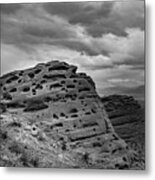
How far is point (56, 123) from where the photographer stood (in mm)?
3449

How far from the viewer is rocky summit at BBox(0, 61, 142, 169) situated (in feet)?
11.1

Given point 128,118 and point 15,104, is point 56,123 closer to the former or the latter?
point 15,104

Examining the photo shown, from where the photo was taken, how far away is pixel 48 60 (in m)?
3.47

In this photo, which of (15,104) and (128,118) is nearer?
(128,118)

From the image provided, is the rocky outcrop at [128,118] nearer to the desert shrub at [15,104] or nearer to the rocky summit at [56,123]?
the rocky summit at [56,123]

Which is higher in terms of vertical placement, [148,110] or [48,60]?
[48,60]

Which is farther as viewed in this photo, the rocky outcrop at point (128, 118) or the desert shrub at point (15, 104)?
the desert shrub at point (15, 104)

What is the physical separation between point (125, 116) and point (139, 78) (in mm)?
241

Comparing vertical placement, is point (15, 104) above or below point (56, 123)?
above

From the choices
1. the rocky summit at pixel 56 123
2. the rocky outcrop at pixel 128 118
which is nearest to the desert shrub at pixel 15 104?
the rocky summit at pixel 56 123

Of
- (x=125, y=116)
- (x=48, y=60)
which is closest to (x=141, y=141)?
(x=125, y=116)

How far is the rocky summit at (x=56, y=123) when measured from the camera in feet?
11.1

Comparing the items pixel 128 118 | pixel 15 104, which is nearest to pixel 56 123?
pixel 15 104

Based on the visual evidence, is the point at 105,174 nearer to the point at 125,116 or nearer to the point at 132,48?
the point at 125,116
